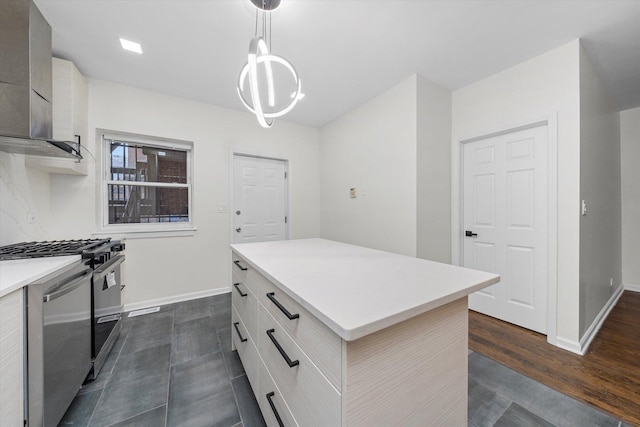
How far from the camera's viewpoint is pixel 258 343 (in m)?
1.35

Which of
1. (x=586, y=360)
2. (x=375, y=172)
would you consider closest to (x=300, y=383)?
(x=586, y=360)

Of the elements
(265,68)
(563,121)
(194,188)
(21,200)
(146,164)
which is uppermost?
(265,68)

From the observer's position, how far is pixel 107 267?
1853 mm

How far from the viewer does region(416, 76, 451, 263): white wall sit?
266cm

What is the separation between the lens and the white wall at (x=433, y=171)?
8.74 ft

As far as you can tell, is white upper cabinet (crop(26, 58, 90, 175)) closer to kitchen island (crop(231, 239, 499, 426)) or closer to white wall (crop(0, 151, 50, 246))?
white wall (crop(0, 151, 50, 246))

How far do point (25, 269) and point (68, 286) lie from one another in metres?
0.20

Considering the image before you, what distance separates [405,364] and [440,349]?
0.22 meters

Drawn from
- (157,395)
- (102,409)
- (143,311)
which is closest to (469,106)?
(157,395)

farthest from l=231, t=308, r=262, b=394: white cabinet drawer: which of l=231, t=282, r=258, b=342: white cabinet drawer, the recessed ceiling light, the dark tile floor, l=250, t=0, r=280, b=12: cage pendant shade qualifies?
the recessed ceiling light

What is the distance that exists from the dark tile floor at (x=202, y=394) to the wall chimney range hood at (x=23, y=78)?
171cm

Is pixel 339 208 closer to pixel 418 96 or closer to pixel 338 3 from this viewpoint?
pixel 418 96

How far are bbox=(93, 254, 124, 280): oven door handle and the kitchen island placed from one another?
4.15 feet

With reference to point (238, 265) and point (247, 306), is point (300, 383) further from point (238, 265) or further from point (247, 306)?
point (238, 265)
